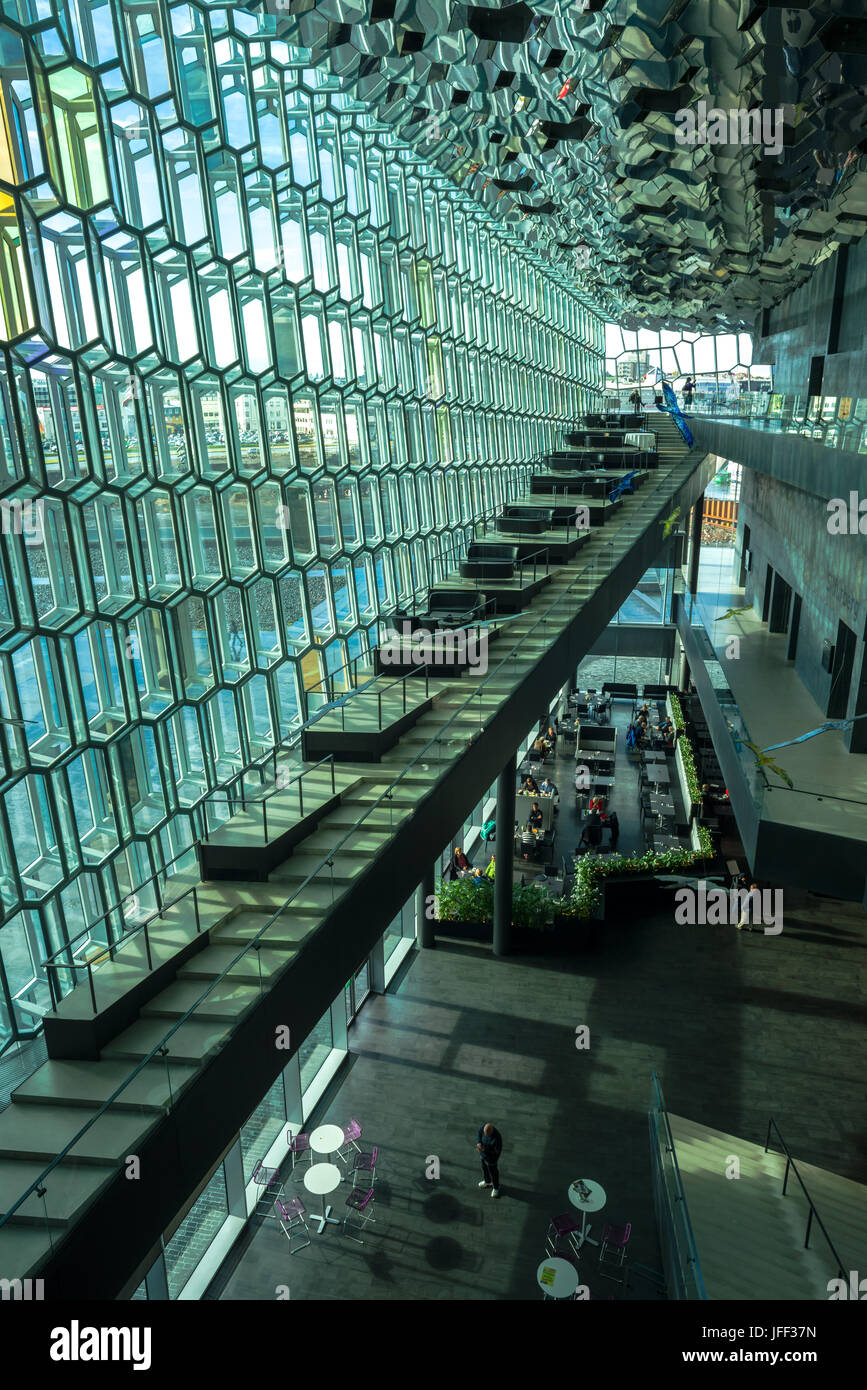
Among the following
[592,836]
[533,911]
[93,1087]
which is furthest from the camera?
[592,836]

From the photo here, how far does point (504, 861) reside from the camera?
15.2m

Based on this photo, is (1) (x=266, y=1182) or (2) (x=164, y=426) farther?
(1) (x=266, y=1182)

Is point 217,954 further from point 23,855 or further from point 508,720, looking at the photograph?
point 508,720

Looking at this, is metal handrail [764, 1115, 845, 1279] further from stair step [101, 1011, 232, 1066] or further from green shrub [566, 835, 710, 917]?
stair step [101, 1011, 232, 1066]

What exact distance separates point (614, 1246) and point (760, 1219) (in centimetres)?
151

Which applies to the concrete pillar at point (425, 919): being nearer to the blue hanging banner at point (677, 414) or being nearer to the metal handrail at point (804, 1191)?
the metal handrail at point (804, 1191)

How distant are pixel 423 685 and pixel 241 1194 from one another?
5915 mm

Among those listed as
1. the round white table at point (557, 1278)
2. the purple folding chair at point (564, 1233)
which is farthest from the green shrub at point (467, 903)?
the round white table at point (557, 1278)

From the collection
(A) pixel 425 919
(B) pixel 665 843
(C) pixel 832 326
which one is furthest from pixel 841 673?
(C) pixel 832 326

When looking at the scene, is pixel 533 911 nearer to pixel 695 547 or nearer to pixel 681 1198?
pixel 681 1198

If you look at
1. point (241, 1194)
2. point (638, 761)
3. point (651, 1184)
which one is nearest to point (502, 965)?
point (651, 1184)

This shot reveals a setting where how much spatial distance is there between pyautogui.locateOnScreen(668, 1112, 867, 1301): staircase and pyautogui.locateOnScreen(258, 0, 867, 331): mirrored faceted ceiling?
11.3m

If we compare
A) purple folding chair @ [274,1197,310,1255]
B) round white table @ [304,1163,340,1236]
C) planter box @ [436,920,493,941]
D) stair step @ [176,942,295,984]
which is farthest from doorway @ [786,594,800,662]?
stair step @ [176,942,295,984]
